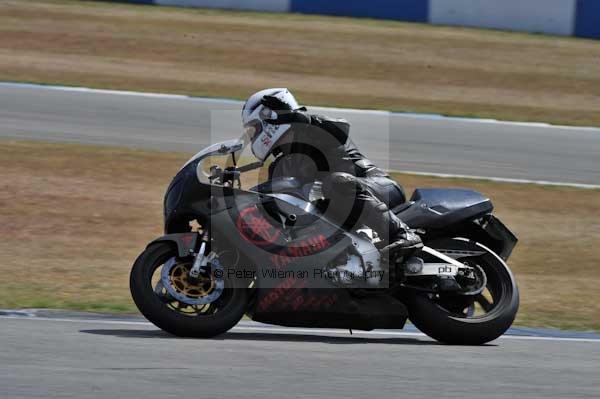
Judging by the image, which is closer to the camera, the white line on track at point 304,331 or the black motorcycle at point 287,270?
the black motorcycle at point 287,270

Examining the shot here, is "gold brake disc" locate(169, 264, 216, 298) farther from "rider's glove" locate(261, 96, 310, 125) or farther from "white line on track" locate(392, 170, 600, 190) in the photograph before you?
"white line on track" locate(392, 170, 600, 190)

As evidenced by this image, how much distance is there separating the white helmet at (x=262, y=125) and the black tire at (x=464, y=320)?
1.30m

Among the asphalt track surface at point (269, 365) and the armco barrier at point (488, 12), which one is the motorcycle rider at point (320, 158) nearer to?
the asphalt track surface at point (269, 365)

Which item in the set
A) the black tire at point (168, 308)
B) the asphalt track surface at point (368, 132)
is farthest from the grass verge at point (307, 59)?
the black tire at point (168, 308)

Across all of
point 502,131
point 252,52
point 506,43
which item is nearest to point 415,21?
point 506,43

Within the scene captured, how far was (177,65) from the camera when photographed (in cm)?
1917

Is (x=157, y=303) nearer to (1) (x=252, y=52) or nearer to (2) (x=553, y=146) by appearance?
(2) (x=553, y=146)

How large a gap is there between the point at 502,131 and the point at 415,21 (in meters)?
7.47

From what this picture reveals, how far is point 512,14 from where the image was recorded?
2230cm

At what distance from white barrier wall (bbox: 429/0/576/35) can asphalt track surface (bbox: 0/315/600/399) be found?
16.3 m

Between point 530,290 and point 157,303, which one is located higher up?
point 157,303

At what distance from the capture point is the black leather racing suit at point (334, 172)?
256 inches

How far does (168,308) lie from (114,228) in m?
4.34

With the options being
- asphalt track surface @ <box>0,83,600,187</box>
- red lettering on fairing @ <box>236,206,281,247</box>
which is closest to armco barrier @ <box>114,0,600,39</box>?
asphalt track surface @ <box>0,83,600,187</box>
